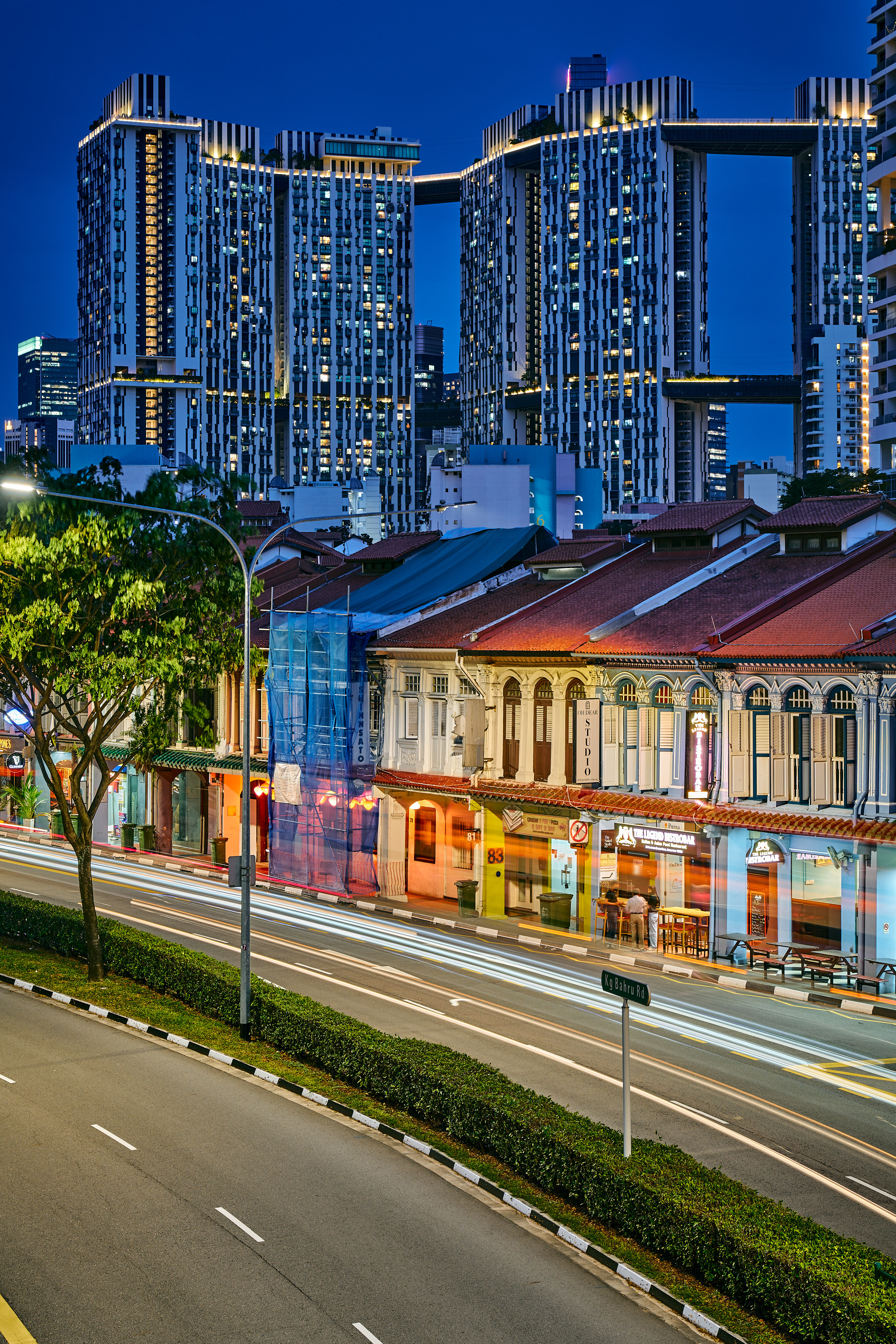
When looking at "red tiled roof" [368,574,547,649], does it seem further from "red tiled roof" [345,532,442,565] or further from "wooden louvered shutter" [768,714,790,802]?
"wooden louvered shutter" [768,714,790,802]

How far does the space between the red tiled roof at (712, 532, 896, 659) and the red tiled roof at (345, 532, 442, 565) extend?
82.2 ft

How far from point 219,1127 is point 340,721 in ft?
97.0

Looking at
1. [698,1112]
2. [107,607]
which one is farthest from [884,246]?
[698,1112]

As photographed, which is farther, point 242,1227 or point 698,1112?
point 698,1112

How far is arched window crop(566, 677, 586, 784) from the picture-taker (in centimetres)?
4441

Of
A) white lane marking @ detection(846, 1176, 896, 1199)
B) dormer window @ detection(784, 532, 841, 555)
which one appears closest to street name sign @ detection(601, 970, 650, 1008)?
white lane marking @ detection(846, 1176, 896, 1199)

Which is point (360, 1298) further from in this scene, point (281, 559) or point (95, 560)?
point (281, 559)

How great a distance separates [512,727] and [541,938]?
7858 millimetres

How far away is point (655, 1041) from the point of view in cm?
2905

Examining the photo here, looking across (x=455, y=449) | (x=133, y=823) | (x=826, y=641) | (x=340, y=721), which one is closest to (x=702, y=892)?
(x=826, y=641)

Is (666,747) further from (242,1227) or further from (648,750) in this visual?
(242,1227)

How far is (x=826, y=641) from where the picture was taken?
119ft

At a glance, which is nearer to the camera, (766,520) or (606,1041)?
(606,1041)

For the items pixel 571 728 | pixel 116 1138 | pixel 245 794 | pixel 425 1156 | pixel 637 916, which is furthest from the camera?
pixel 571 728
